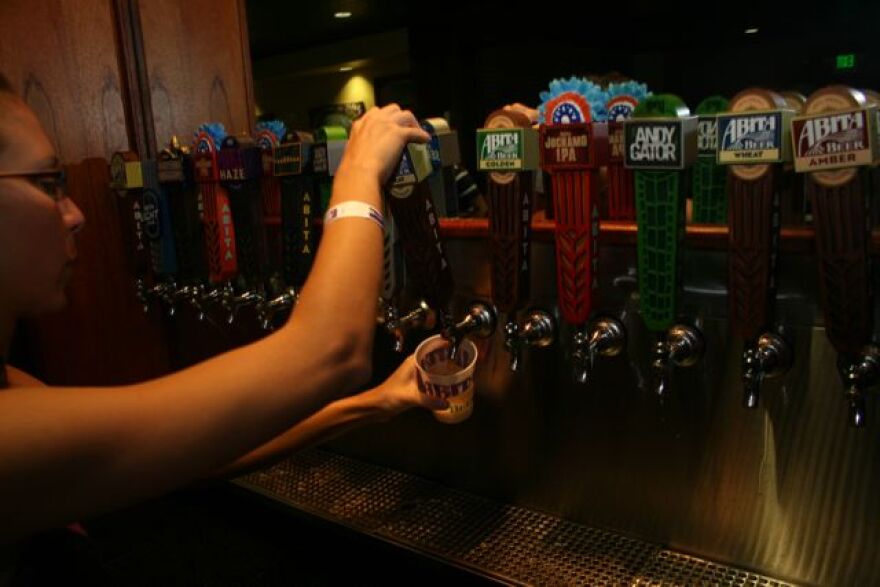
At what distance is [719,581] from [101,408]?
1.01 metres

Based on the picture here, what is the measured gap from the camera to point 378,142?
946 millimetres

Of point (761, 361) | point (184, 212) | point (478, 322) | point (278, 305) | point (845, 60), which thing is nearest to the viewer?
point (761, 361)

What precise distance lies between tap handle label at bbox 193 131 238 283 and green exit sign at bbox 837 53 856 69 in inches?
173

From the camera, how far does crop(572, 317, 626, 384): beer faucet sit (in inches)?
48.0

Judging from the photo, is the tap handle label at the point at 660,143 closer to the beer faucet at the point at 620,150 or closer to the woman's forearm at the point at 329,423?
the beer faucet at the point at 620,150

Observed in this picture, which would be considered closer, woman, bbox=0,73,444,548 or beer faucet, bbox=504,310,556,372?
woman, bbox=0,73,444,548

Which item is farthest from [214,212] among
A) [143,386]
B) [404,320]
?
[143,386]

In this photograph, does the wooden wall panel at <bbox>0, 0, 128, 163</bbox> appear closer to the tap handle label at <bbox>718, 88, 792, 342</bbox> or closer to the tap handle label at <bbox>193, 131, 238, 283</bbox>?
the tap handle label at <bbox>193, 131, 238, 283</bbox>

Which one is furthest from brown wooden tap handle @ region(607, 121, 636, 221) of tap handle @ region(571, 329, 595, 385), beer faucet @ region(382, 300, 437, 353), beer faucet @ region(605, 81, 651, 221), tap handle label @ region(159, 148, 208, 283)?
tap handle label @ region(159, 148, 208, 283)

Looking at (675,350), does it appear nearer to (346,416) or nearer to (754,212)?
(754,212)

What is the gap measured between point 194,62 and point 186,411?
5.56 ft

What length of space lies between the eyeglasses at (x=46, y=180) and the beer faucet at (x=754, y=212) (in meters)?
0.84

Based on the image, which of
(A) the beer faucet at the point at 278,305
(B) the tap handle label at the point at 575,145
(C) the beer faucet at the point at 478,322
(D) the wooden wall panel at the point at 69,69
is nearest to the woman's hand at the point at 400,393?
(C) the beer faucet at the point at 478,322

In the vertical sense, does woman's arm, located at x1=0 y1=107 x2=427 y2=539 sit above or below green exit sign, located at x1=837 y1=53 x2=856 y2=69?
below
